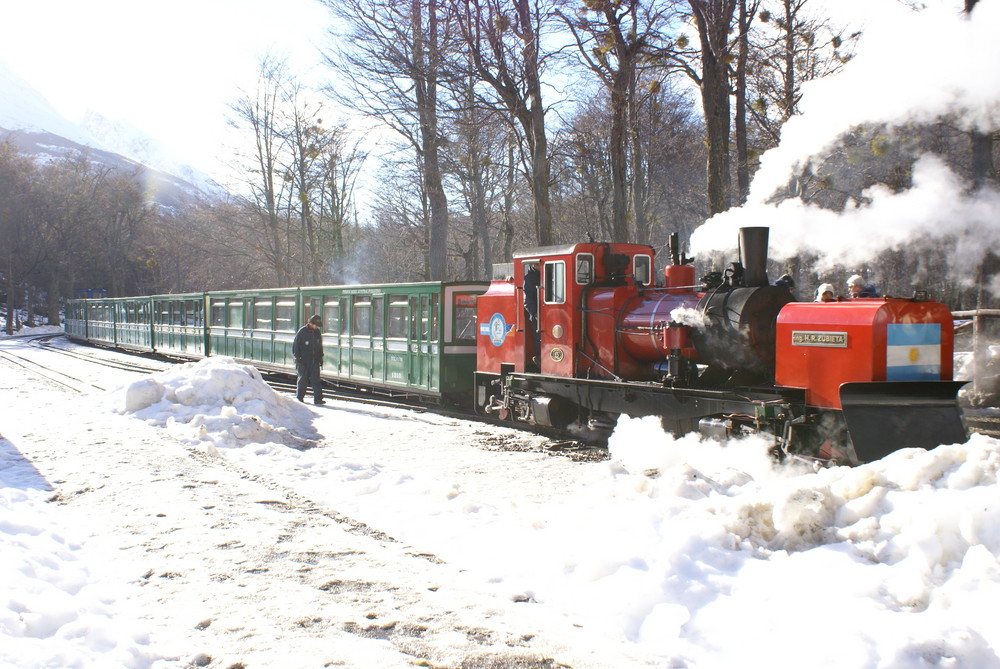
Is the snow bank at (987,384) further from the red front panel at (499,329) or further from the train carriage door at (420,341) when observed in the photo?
the train carriage door at (420,341)

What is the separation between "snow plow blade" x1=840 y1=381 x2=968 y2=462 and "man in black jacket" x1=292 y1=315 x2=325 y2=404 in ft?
35.7

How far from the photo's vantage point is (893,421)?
6.32 m

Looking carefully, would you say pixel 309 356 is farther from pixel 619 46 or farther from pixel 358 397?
pixel 619 46

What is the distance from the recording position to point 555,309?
10.5 metres

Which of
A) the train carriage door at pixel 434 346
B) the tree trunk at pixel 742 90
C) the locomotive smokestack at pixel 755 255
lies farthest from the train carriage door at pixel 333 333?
the locomotive smokestack at pixel 755 255

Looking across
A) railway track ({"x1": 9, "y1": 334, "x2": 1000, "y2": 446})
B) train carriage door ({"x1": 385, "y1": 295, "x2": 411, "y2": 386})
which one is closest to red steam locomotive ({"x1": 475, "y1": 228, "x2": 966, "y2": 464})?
railway track ({"x1": 9, "y1": 334, "x2": 1000, "y2": 446})

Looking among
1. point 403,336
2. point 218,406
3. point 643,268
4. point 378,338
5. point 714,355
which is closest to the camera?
point 714,355

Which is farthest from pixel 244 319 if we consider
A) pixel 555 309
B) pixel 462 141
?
pixel 555 309

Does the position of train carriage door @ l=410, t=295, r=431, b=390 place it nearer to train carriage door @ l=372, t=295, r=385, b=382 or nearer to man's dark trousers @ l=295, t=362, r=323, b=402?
train carriage door @ l=372, t=295, r=385, b=382

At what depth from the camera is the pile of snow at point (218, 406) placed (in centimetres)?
1006

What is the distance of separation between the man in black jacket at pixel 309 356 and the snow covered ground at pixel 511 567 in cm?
727

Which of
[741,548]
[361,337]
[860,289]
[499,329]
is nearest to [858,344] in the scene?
[860,289]

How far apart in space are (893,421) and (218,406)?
9057 millimetres

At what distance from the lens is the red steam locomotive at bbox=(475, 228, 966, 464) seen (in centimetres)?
664
